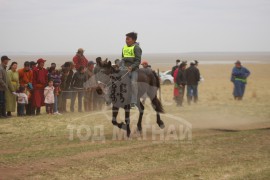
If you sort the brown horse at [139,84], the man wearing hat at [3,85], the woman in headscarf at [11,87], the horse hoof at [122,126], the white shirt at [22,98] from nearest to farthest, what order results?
the brown horse at [139,84], the horse hoof at [122,126], the man wearing hat at [3,85], the woman in headscarf at [11,87], the white shirt at [22,98]

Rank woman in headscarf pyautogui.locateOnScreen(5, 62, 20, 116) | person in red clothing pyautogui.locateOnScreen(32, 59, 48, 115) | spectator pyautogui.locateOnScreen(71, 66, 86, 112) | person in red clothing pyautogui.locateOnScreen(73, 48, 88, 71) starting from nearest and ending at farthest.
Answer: woman in headscarf pyautogui.locateOnScreen(5, 62, 20, 116)
person in red clothing pyautogui.locateOnScreen(32, 59, 48, 115)
spectator pyautogui.locateOnScreen(71, 66, 86, 112)
person in red clothing pyautogui.locateOnScreen(73, 48, 88, 71)

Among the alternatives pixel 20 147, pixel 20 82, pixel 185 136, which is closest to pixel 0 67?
pixel 20 82

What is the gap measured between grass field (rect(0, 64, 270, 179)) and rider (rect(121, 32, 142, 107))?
1.34m

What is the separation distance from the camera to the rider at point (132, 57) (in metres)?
12.5

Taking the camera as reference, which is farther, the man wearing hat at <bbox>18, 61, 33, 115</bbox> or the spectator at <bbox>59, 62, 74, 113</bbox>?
the spectator at <bbox>59, 62, 74, 113</bbox>

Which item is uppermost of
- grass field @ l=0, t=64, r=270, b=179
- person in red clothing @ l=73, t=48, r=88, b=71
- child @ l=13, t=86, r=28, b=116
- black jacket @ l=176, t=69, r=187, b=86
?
person in red clothing @ l=73, t=48, r=88, b=71

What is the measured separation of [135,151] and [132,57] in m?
3.07

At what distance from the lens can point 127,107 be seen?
12539mm

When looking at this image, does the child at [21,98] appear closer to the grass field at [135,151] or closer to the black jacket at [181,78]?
the grass field at [135,151]

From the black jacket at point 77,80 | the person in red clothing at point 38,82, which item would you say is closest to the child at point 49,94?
the person in red clothing at point 38,82

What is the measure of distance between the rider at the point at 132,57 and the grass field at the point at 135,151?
134 centimetres

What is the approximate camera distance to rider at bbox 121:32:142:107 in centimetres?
1248

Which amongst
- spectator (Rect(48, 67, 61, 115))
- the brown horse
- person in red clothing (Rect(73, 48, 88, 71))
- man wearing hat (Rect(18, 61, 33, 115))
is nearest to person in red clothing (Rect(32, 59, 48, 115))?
man wearing hat (Rect(18, 61, 33, 115))

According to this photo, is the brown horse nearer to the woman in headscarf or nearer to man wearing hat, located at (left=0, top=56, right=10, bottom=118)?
man wearing hat, located at (left=0, top=56, right=10, bottom=118)
